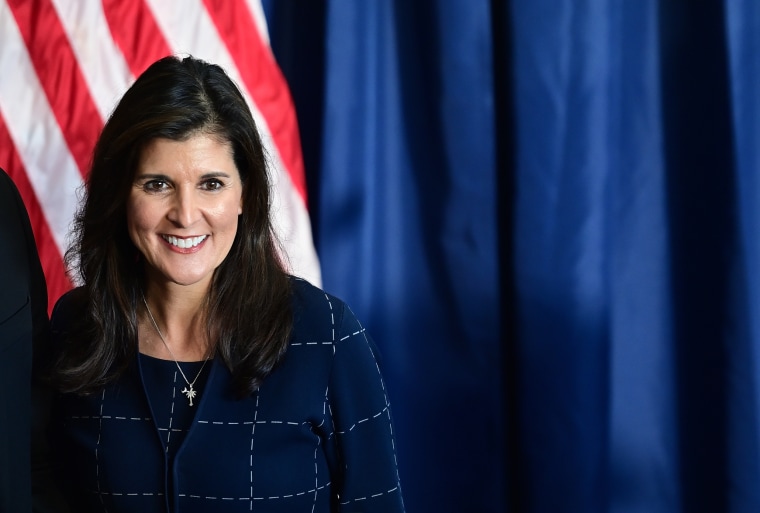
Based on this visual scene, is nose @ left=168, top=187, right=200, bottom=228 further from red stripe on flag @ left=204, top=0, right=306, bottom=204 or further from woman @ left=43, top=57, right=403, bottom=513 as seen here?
red stripe on flag @ left=204, top=0, right=306, bottom=204

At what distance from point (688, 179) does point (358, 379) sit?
0.70m

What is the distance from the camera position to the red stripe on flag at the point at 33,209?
1649mm

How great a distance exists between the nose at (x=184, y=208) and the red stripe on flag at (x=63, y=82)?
609mm

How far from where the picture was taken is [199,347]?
1189mm

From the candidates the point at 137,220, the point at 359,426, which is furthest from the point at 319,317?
the point at 137,220

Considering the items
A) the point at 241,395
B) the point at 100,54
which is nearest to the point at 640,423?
the point at 241,395

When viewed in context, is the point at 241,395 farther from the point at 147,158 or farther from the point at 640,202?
the point at 640,202

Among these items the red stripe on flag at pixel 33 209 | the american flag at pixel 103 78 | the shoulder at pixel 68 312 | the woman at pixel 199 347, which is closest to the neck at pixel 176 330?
the woman at pixel 199 347

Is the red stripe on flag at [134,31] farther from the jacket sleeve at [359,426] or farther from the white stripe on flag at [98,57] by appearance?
the jacket sleeve at [359,426]

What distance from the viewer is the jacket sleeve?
1183 mm

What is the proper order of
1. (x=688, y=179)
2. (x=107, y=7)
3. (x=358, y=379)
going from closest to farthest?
(x=358, y=379) → (x=688, y=179) → (x=107, y=7)

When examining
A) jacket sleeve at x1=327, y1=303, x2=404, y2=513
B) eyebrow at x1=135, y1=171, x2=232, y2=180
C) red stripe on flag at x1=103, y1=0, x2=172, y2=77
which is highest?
red stripe on flag at x1=103, y1=0, x2=172, y2=77

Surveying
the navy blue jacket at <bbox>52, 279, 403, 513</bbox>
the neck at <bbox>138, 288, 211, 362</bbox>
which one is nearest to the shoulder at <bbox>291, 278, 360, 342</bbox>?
the navy blue jacket at <bbox>52, 279, 403, 513</bbox>

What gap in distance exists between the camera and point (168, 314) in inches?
47.4
